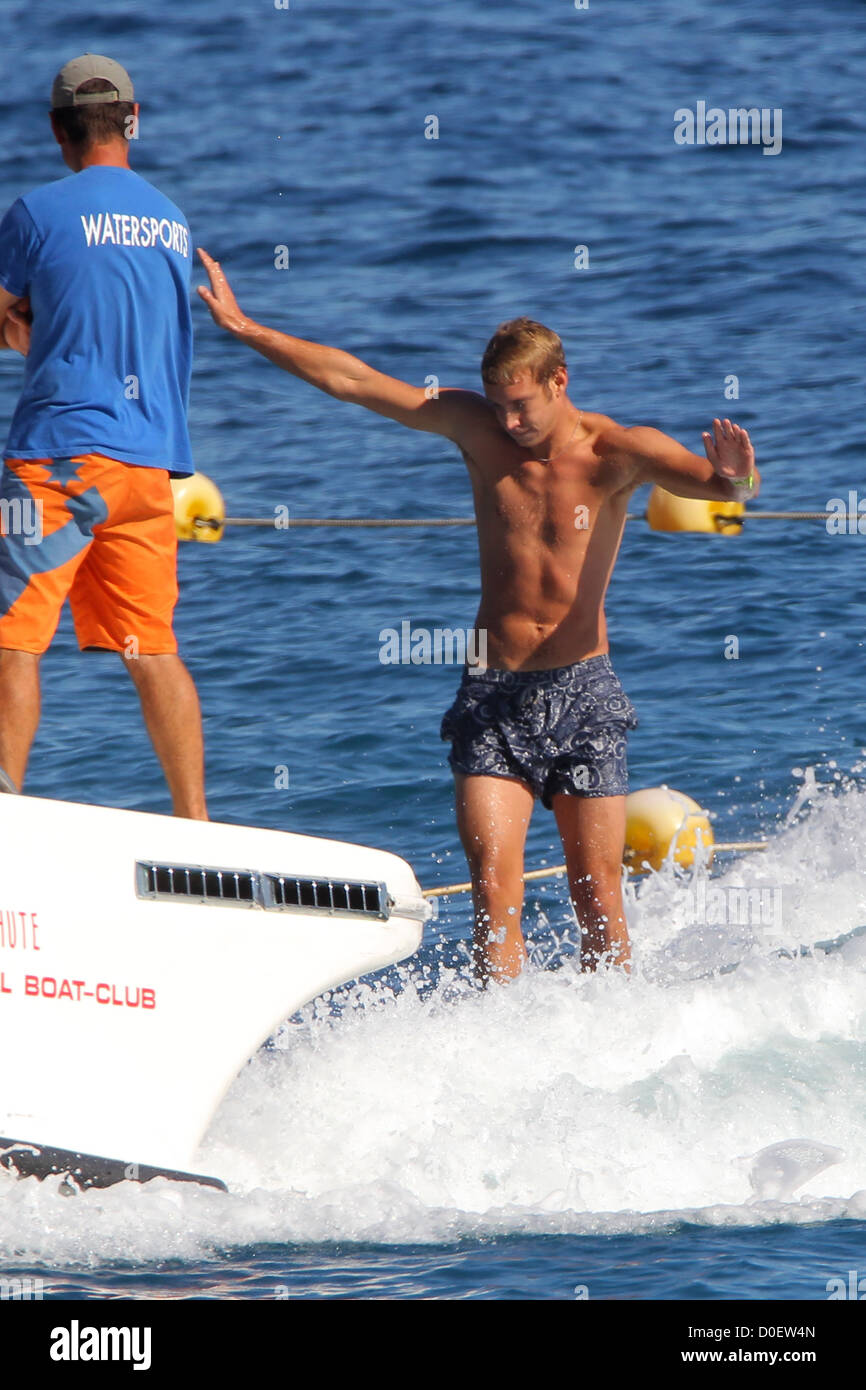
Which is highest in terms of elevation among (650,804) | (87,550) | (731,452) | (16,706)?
(731,452)

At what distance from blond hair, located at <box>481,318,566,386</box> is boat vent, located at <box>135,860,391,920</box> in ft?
4.38

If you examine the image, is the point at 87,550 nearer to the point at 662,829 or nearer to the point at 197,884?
the point at 197,884

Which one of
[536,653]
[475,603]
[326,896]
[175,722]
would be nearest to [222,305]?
[175,722]

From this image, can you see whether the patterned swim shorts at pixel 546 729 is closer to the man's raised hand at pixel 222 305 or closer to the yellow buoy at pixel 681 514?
the man's raised hand at pixel 222 305

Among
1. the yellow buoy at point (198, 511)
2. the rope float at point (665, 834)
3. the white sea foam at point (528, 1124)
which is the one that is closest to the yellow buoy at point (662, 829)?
the rope float at point (665, 834)

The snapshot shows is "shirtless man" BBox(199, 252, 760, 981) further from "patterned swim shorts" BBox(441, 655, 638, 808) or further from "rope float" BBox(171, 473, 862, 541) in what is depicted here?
"rope float" BBox(171, 473, 862, 541)

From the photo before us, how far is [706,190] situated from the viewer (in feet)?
56.0

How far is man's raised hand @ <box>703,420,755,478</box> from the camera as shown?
172 inches

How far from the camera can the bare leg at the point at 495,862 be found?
4742mm

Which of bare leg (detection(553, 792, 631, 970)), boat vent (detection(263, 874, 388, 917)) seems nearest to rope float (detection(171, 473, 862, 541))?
bare leg (detection(553, 792, 631, 970))

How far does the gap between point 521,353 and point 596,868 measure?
1.37m

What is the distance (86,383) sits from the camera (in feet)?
14.2

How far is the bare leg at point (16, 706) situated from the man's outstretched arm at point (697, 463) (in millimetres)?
1594
